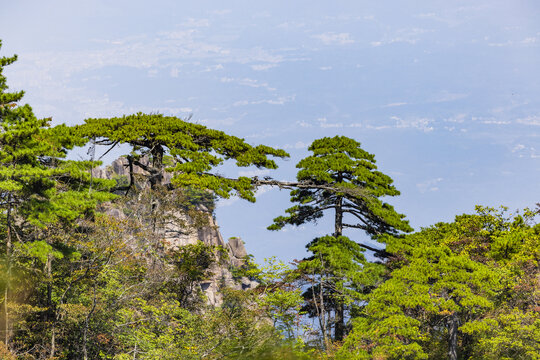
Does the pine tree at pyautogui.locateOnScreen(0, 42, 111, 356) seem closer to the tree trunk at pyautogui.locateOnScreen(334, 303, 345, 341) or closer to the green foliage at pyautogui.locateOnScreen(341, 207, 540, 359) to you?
the green foliage at pyautogui.locateOnScreen(341, 207, 540, 359)

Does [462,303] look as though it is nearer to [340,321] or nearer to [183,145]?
[340,321]

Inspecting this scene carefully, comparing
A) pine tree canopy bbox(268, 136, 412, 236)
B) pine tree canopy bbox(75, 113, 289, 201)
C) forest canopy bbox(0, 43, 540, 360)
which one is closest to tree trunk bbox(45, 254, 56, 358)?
forest canopy bbox(0, 43, 540, 360)

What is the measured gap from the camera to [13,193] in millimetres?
13094

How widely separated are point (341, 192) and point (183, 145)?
827 cm

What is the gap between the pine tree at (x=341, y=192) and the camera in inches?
995

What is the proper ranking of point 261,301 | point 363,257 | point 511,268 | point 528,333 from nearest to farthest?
point 528,333 → point 261,301 → point 511,268 → point 363,257

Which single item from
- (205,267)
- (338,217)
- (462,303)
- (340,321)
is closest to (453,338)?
(462,303)

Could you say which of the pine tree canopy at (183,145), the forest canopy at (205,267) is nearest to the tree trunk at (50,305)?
the forest canopy at (205,267)

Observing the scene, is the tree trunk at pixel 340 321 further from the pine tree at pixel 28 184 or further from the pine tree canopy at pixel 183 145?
the pine tree at pixel 28 184

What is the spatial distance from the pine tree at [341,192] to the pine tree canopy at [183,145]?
275 cm

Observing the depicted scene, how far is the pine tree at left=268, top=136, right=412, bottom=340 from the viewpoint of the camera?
2527 cm

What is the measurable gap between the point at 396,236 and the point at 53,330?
18.1 meters

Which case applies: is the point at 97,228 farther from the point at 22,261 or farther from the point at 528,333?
the point at 528,333

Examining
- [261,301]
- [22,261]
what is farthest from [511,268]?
[22,261]
